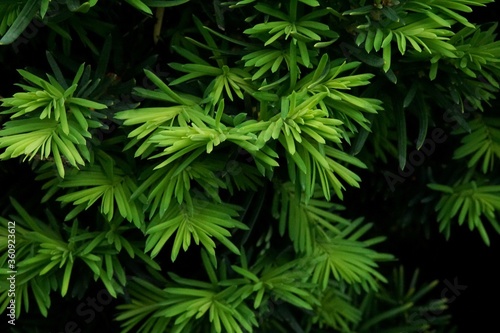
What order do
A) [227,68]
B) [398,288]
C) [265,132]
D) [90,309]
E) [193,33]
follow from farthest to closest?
[398,288] < [90,309] < [193,33] < [227,68] < [265,132]

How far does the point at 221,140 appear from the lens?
Answer: 802mm

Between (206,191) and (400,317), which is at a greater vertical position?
(206,191)

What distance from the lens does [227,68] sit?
923mm

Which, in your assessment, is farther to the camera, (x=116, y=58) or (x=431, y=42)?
(x=116, y=58)

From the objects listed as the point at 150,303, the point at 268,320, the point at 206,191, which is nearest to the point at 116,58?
the point at 206,191

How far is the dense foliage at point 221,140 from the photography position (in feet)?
2.80

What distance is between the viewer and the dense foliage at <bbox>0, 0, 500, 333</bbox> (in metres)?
0.85

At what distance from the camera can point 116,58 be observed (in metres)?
1.00

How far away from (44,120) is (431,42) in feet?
1.87

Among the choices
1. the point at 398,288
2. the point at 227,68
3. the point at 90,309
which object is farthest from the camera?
the point at 398,288

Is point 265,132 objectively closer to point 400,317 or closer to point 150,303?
point 150,303

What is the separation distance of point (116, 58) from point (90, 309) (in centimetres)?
47

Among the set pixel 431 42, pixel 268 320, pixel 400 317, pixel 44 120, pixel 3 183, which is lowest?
pixel 400 317

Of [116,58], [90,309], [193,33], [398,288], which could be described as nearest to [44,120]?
[116,58]
